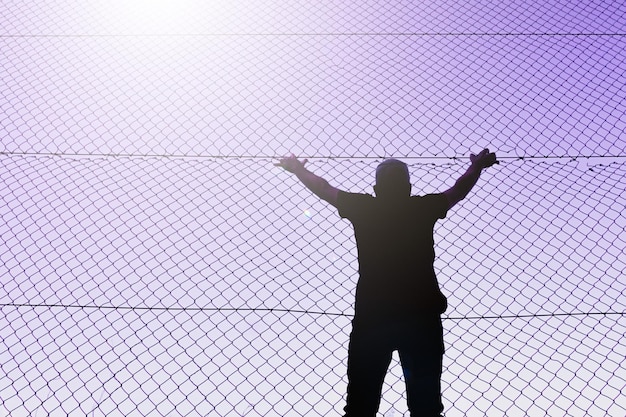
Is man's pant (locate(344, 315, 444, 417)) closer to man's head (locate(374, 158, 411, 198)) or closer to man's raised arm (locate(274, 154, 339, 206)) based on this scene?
man's head (locate(374, 158, 411, 198))

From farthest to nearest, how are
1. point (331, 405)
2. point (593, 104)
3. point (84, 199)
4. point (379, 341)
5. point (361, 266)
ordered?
point (593, 104)
point (84, 199)
point (331, 405)
point (361, 266)
point (379, 341)

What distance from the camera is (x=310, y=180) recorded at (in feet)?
9.89

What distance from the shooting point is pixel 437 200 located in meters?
2.65

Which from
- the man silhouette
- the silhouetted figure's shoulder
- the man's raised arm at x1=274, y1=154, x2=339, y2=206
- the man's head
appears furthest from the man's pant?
→ the man's raised arm at x1=274, y1=154, x2=339, y2=206

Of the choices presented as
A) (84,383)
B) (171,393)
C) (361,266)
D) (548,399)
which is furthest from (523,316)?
(84,383)

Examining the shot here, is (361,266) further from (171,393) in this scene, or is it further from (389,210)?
(171,393)

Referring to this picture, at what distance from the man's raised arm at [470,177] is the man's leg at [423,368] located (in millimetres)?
748

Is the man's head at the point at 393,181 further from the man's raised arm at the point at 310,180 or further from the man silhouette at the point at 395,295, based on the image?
the man's raised arm at the point at 310,180

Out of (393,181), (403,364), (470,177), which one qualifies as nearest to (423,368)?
(403,364)

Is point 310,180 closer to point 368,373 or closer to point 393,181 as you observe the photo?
point 393,181

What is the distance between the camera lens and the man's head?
2625mm

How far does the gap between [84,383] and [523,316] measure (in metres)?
2.85

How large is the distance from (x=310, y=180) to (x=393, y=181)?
0.59 metres

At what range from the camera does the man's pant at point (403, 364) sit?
229 cm
